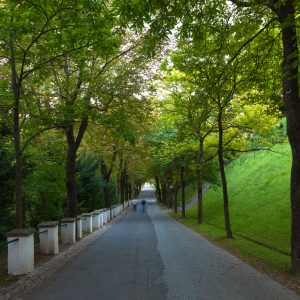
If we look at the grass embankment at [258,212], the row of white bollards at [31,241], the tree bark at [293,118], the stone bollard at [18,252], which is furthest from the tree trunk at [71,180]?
the tree bark at [293,118]

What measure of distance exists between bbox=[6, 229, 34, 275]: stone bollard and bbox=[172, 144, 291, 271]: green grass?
247 inches

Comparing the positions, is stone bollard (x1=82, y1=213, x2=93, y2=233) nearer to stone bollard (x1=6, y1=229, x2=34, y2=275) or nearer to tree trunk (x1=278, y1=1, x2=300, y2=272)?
stone bollard (x1=6, y1=229, x2=34, y2=275)

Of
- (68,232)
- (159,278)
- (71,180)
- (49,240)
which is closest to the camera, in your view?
(159,278)

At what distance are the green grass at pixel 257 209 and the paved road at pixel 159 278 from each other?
54.4 inches

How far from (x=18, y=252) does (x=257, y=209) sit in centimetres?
1695

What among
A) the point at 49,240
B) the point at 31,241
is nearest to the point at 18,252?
the point at 31,241

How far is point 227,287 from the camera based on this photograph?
27.3 feet

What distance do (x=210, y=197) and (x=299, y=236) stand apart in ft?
100

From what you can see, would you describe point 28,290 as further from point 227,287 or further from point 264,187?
point 264,187

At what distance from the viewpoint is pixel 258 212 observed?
915 inches

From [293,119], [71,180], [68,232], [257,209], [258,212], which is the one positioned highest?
[293,119]

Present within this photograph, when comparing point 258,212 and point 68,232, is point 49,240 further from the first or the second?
point 258,212

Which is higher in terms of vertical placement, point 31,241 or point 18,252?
point 31,241

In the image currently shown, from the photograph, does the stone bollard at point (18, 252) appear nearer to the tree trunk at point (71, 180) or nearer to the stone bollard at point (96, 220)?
the tree trunk at point (71, 180)
